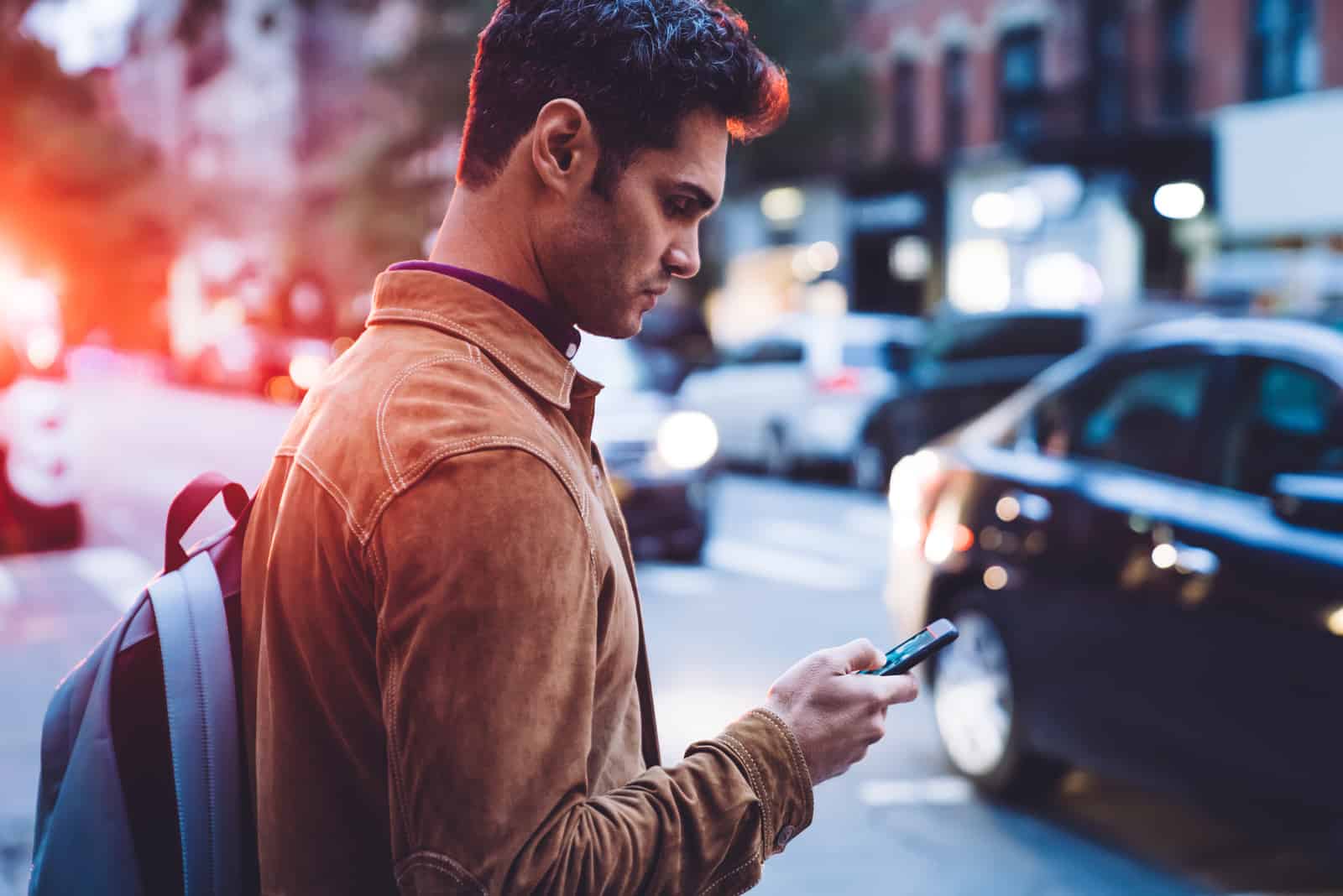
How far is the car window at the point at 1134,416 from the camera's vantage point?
16.1 ft

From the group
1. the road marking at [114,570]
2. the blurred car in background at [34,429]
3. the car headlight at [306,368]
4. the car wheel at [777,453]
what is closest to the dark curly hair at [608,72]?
the road marking at [114,570]

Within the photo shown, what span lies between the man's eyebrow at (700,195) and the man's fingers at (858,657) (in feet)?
1.76

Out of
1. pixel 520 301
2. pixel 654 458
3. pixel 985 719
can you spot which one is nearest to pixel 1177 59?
pixel 654 458

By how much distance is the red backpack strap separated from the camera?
5.92 feet

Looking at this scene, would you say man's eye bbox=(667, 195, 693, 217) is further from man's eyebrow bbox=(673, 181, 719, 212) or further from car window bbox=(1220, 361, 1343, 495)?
car window bbox=(1220, 361, 1343, 495)

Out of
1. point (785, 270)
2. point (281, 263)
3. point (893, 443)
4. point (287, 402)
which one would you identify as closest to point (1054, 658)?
point (893, 443)

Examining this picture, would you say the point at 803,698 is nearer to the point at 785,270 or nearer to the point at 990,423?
the point at 990,423

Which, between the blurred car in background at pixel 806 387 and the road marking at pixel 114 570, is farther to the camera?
the blurred car in background at pixel 806 387

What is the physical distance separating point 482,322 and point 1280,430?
375 centimetres

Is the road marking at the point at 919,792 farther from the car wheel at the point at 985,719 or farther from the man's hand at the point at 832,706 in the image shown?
the man's hand at the point at 832,706

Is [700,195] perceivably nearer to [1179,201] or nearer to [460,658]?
[460,658]

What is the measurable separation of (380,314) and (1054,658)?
3.89m

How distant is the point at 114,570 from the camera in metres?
10.3

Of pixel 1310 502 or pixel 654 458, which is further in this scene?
pixel 654 458
